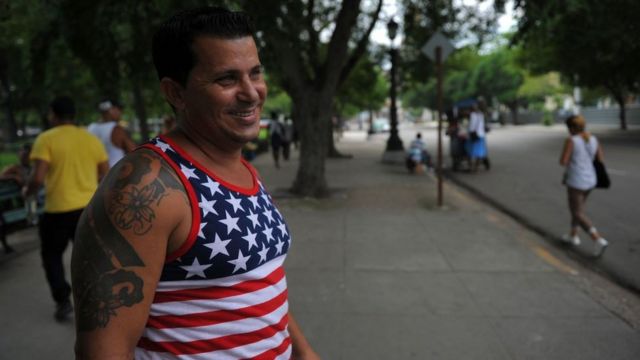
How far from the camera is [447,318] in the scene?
167 inches

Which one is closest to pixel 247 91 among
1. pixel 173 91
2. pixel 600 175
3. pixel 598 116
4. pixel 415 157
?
pixel 173 91

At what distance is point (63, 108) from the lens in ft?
13.6

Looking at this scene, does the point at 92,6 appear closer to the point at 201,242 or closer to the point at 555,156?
the point at 201,242

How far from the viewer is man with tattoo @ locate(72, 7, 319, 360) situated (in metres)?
1.13

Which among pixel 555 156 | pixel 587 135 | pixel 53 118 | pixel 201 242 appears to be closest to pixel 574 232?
pixel 587 135

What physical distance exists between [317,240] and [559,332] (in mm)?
3429

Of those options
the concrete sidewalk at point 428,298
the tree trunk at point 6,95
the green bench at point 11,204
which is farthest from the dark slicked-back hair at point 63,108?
the tree trunk at point 6,95

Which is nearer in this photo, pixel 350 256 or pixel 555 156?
pixel 350 256

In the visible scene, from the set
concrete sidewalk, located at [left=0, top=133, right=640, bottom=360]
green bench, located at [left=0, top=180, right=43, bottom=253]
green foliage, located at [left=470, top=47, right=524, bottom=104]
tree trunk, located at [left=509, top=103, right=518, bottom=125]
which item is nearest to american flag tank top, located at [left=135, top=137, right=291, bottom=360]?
concrete sidewalk, located at [left=0, top=133, right=640, bottom=360]

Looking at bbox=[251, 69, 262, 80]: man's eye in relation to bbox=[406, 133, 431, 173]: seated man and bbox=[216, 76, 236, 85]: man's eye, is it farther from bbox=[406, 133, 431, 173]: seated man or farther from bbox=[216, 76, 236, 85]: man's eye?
bbox=[406, 133, 431, 173]: seated man

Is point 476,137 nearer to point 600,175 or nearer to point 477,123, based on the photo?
point 477,123

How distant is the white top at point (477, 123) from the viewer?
13.9 meters

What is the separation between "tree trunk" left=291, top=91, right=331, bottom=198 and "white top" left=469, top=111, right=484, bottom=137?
5395mm

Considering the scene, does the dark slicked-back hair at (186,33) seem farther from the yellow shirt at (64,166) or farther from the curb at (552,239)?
the curb at (552,239)
